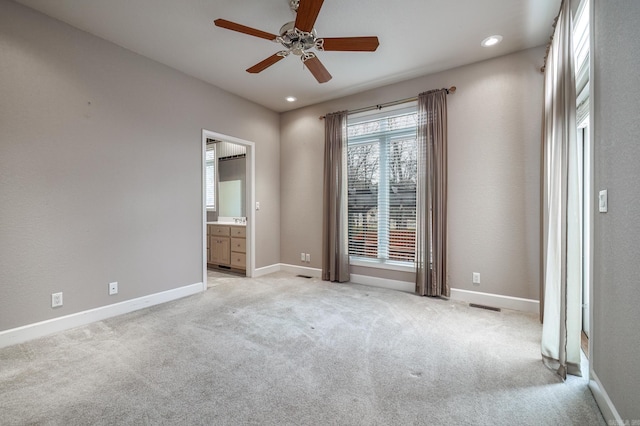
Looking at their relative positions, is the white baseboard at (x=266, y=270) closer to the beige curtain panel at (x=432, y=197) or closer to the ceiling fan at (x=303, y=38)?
the beige curtain panel at (x=432, y=197)

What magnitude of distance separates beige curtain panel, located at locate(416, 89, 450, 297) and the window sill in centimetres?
21

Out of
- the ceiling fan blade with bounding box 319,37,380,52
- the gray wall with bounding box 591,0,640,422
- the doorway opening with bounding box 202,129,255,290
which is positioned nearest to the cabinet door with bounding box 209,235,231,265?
the doorway opening with bounding box 202,129,255,290

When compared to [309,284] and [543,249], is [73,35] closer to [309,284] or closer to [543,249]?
[309,284]

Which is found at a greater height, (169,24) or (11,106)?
(169,24)

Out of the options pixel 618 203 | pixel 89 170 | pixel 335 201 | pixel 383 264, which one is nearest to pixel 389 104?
pixel 335 201

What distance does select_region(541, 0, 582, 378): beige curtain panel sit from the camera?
1.84m

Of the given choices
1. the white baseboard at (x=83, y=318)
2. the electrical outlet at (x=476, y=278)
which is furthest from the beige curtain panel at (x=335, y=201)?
the white baseboard at (x=83, y=318)

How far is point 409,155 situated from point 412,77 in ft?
3.43

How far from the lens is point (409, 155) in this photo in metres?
3.84

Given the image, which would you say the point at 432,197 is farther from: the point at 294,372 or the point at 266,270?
the point at 266,270

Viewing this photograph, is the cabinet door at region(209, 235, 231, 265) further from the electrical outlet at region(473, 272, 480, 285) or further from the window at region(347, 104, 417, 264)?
the electrical outlet at region(473, 272, 480, 285)

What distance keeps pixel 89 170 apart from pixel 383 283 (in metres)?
3.77

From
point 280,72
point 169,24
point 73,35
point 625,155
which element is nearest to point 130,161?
point 73,35

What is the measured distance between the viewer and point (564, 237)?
6.09 feet
